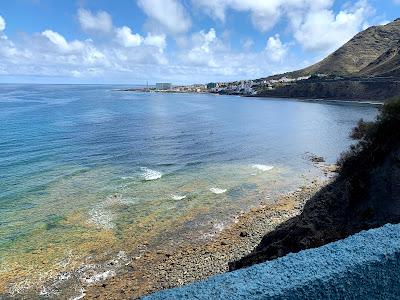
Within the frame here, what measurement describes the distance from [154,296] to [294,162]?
166ft

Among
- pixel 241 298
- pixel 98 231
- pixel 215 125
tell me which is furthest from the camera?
pixel 215 125

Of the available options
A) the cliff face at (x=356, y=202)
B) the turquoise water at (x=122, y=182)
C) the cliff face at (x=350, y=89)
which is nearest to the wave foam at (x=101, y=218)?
the turquoise water at (x=122, y=182)

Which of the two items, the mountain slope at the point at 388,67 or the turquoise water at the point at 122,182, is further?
the mountain slope at the point at 388,67

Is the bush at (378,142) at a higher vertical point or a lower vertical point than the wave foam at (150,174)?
higher

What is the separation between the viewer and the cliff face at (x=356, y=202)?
2086 cm

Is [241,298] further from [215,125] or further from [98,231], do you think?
[215,125]

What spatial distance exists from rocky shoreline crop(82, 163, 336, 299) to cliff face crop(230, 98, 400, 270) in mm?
2774

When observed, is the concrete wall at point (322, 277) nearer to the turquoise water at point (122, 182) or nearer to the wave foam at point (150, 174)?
the turquoise water at point (122, 182)

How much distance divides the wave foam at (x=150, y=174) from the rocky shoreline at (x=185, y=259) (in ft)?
47.9

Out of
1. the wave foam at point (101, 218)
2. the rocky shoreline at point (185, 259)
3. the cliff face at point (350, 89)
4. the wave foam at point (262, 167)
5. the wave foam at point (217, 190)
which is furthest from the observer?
the cliff face at point (350, 89)

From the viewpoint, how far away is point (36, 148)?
195ft

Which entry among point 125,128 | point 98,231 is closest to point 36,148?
point 125,128

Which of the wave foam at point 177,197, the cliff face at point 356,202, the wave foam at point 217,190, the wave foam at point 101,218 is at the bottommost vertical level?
the wave foam at point 217,190

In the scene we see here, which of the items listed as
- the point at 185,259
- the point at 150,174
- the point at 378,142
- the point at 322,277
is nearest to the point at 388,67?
the point at 150,174
